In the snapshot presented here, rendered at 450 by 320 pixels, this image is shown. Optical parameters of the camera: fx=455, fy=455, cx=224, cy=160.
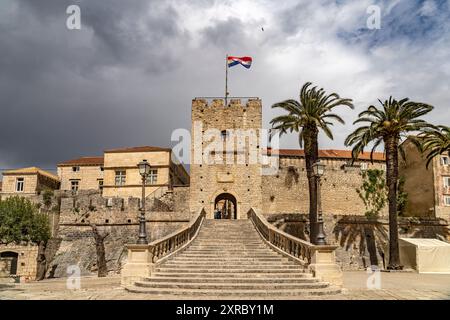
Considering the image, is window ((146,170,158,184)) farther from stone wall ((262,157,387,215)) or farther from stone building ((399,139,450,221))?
stone building ((399,139,450,221))

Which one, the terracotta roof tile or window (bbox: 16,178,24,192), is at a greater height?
the terracotta roof tile

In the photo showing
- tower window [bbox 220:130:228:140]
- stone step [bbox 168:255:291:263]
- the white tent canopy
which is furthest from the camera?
tower window [bbox 220:130:228:140]

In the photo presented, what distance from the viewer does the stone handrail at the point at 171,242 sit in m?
15.0

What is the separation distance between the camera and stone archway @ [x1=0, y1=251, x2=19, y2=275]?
32.3m

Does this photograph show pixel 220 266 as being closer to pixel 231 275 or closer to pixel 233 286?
pixel 231 275

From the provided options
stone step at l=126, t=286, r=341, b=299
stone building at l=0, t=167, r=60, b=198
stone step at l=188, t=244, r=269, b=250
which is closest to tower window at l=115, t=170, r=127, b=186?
stone building at l=0, t=167, r=60, b=198

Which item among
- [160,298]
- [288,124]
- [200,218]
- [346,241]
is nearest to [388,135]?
[288,124]

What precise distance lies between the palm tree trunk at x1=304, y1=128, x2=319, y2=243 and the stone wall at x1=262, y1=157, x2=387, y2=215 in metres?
10.7

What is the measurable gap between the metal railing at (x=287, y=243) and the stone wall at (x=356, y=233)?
651 cm

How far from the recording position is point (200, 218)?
962 inches

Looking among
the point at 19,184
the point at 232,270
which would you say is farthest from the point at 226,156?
the point at 19,184
